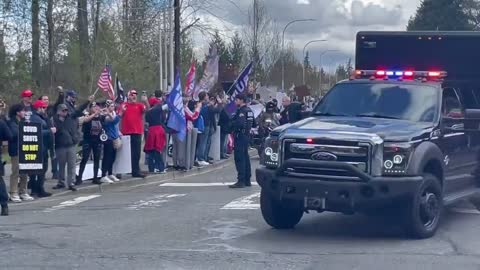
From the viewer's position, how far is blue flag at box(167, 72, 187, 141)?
2072cm

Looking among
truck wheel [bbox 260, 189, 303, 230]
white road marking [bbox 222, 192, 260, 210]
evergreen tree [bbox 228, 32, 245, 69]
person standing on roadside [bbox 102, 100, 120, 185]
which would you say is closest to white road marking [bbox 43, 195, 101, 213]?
person standing on roadside [bbox 102, 100, 120, 185]

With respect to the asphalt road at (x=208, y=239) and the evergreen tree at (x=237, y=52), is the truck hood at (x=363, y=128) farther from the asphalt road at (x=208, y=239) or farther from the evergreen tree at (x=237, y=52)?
the evergreen tree at (x=237, y=52)

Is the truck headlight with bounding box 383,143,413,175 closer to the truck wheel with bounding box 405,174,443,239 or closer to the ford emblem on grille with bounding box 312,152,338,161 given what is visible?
the truck wheel with bounding box 405,174,443,239

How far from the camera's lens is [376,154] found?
11195mm

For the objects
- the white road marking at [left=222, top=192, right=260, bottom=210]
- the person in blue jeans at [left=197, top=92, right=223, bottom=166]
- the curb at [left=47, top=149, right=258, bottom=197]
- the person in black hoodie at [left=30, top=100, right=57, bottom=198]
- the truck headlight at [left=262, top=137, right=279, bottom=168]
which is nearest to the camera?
the truck headlight at [left=262, top=137, right=279, bottom=168]

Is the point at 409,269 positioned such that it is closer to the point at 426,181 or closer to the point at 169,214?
the point at 426,181

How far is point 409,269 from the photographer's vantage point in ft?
32.6

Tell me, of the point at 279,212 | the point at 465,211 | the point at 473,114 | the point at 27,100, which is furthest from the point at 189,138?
the point at 473,114

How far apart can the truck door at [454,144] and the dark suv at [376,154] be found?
0.5 inches

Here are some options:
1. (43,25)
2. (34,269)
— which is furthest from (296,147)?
(43,25)

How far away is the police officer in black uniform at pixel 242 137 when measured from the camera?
18.0 m

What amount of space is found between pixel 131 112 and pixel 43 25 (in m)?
20.2

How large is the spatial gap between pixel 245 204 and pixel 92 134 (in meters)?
3.97

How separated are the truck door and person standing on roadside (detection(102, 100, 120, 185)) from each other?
7.26 m
